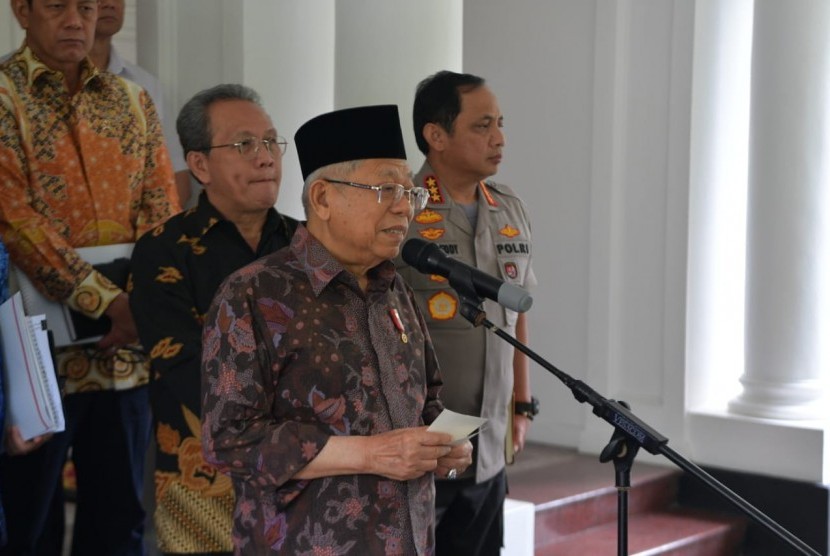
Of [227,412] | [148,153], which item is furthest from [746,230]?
[227,412]

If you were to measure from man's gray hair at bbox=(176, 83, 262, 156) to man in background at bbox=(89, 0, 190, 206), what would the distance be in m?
0.87

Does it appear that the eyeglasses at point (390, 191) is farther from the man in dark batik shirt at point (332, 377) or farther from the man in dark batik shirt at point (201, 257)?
the man in dark batik shirt at point (201, 257)

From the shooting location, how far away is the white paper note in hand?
204cm

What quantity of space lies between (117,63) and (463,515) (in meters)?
1.74

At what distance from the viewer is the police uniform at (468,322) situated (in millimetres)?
3115

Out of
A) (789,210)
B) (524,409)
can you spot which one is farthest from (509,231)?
(789,210)

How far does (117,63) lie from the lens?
372 cm

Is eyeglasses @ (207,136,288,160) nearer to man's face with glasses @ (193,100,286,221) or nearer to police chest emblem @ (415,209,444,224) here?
man's face with glasses @ (193,100,286,221)

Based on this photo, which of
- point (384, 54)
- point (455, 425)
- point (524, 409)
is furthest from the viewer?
point (384, 54)

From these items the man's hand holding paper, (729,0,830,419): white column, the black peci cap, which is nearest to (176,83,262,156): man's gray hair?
the black peci cap

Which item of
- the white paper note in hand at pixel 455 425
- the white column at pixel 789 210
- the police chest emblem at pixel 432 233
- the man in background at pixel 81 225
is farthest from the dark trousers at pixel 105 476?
the white column at pixel 789 210

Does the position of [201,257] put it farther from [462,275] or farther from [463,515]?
[463,515]

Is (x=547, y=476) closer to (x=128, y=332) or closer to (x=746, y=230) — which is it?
(x=746, y=230)

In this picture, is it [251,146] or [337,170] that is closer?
[337,170]
